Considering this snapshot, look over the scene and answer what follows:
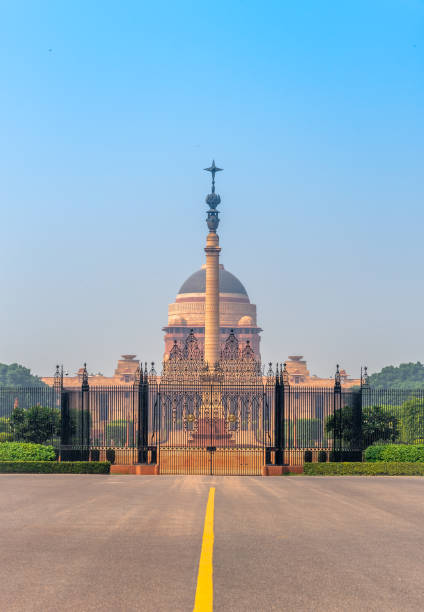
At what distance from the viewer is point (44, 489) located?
80.5ft

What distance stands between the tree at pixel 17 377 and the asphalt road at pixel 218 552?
6367 inches

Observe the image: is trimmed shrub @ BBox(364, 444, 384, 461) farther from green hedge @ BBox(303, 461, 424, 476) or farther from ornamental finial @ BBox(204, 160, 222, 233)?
ornamental finial @ BBox(204, 160, 222, 233)

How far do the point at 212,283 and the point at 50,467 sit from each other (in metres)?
49.4

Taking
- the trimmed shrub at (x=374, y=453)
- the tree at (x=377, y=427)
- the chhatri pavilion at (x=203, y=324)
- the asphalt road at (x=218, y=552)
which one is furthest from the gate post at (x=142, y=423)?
the chhatri pavilion at (x=203, y=324)

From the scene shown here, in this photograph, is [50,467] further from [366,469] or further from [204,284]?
[204,284]

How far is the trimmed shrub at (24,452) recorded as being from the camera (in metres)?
37.3

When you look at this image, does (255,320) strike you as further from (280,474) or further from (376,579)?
(376,579)

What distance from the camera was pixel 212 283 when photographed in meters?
84.1

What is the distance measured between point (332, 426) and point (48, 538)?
30.7 meters

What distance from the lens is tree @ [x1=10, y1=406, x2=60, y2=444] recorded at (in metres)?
43.6

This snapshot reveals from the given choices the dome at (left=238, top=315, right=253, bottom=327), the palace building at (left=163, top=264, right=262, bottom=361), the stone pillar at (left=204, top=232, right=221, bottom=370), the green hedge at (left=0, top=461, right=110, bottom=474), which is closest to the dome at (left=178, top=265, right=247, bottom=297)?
the palace building at (left=163, top=264, right=262, bottom=361)

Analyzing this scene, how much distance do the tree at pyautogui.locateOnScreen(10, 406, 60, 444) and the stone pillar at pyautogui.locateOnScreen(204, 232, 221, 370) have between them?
4041cm

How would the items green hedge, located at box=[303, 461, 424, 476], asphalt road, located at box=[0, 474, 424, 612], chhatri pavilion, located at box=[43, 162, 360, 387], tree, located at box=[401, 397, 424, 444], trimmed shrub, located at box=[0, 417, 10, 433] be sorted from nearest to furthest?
asphalt road, located at box=[0, 474, 424, 612] < green hedge, located at box=[303, 461, 424, 476] < trimmed shrub, located at box=[0, 417, 10, 433] < tree, located at box=[401, 397, 424, 444] < chhatri pavilion, located at box=[43, 162, 360, 387]

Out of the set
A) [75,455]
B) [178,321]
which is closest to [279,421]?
[75,455]
